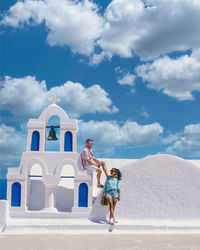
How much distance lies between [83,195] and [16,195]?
7.02 ft

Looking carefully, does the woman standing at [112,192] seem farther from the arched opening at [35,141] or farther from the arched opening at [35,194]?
the arched opening at [35,141]

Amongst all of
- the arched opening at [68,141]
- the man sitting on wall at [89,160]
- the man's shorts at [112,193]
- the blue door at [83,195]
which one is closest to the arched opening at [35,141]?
the arched opening at [68,141]

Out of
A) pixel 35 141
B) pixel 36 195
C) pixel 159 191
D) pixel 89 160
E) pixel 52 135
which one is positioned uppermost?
pixel 52 135

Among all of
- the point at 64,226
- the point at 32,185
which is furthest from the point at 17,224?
the point at 32,185

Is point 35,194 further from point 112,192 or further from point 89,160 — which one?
point 112,192

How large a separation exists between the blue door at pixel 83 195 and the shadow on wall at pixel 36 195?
1540 millimetres

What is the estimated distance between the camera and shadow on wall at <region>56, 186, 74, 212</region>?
1093 centimetres

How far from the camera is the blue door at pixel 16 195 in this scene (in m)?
9.97

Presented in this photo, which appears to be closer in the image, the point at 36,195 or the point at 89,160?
the point at 89,160

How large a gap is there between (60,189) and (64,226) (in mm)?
2309

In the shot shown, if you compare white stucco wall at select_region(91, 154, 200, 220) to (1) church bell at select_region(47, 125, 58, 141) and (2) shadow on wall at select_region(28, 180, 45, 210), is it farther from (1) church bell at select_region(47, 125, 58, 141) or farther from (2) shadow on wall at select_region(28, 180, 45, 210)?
(1) church bell at select_region(47, 125, 58, 141)

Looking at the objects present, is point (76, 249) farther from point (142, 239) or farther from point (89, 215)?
point (89, 215)

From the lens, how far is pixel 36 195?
1089cm

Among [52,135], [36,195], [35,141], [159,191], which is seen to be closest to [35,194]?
[36,195]
